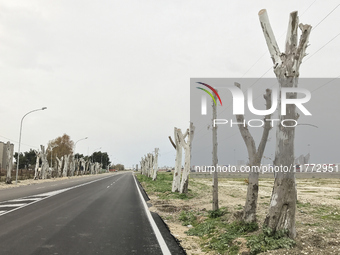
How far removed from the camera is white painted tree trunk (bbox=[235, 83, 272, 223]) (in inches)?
303

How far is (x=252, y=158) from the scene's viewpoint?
798cm

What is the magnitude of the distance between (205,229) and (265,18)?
5.89 meters

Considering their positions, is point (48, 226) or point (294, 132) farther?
point (48, 226)

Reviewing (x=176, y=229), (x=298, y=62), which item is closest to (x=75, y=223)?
(x=176, y=229)

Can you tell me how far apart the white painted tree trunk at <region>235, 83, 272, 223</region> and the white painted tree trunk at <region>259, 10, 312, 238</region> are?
54.5 inches

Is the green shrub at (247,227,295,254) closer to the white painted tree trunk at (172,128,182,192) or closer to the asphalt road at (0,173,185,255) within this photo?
the asphalt road at (0,173,185,255)

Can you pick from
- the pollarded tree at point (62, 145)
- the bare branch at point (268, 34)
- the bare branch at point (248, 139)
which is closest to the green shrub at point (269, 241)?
the bare branch at point (248, 139)

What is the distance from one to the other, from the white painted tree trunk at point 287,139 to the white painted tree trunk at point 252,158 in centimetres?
138

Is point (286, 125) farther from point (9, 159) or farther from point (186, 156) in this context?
point (9, 159)

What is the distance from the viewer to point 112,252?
568 centimetres

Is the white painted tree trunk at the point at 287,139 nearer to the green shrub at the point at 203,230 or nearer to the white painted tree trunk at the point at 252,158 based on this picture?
the white painted tree trunk at the point at 252,158

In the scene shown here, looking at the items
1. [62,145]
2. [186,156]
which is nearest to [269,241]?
[186,156]

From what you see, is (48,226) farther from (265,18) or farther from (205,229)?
(265,18)

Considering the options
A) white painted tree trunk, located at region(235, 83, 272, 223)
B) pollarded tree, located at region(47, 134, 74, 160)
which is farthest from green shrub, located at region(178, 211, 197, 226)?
pollarded tree, located at region(47, 134, 74, 160)
